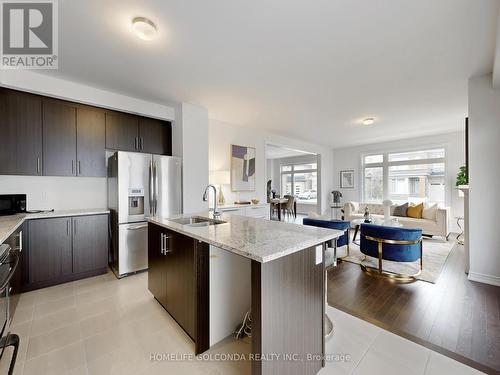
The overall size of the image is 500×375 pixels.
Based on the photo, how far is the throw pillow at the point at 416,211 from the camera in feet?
17.1

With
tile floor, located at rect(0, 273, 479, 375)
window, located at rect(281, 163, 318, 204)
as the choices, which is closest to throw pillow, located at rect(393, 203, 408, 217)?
window, located at rect(281, 163, 318, 204)

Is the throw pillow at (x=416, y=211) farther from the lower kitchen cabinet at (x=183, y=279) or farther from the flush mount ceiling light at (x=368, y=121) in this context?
the lower kitchen cabinet at (x=183, y=279)

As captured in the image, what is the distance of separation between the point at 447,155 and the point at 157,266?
7135 mm

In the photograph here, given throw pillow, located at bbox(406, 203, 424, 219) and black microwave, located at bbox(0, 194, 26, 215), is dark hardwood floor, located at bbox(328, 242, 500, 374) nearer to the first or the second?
A: throw pillow, located at bbox(406, 203, 424, 219)

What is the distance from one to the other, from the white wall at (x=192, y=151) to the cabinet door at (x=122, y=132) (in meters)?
0.62

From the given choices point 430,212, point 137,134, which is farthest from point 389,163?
point 137,134

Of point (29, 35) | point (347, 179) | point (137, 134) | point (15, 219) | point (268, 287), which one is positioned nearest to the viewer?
point (268, 287)

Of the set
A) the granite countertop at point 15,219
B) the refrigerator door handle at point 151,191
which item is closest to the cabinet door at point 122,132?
the refrigerator door handle at point 151,191

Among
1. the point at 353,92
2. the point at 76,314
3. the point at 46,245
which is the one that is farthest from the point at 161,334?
the point at 353,92

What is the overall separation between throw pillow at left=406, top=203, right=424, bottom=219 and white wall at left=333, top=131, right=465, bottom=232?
3.20 ft

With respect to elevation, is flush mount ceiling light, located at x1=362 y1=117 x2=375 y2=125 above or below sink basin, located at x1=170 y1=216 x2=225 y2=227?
above

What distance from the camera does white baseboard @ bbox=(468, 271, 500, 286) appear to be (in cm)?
263

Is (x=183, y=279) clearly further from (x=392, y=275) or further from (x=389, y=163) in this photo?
(x=389, y=163)

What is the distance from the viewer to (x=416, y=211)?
5.27 meters
